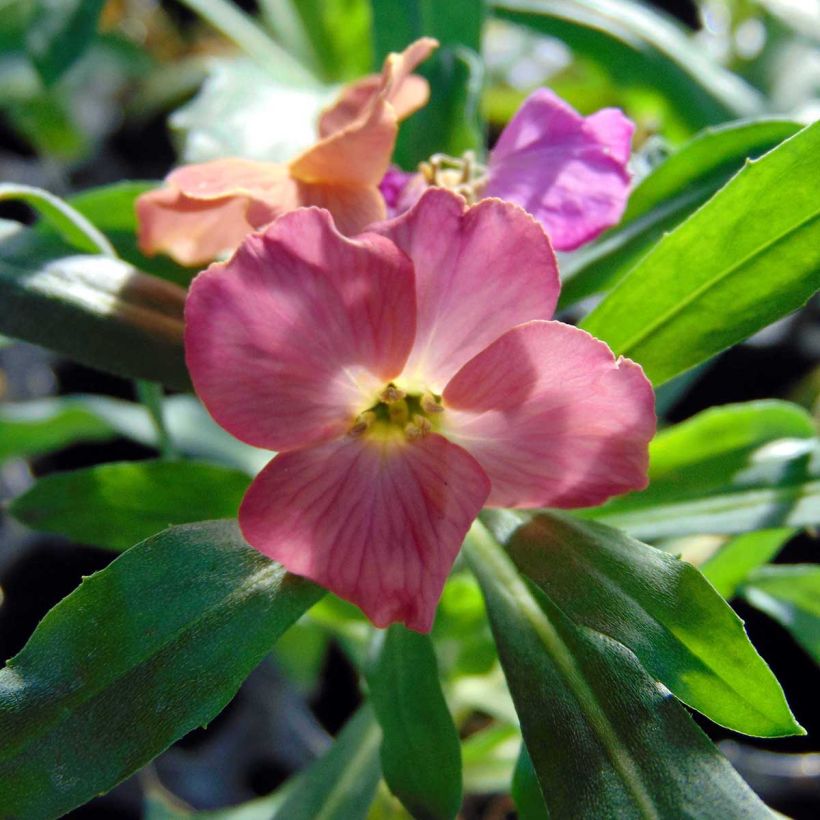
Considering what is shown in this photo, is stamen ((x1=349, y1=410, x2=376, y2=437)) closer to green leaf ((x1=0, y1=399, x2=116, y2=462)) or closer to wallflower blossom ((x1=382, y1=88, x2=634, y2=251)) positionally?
wallflower blossom ((x1=382, y1=88, x2=634, y2=251))

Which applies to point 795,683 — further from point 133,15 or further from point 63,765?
point 133,15

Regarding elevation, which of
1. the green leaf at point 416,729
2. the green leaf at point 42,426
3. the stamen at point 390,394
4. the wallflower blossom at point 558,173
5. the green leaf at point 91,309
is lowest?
the green leaf at point 42,426

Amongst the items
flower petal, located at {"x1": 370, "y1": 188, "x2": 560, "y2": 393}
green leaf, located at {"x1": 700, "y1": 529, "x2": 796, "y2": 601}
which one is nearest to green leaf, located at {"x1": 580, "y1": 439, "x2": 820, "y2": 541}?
green leaf, located at {"x1": 700, "y1": 529, "x2": 796, "y2": 601}

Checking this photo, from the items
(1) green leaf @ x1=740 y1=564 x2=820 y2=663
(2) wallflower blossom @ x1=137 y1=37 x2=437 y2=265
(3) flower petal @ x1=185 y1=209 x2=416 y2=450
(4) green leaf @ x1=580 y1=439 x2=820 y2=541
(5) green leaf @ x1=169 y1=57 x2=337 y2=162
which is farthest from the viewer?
(5) green leaf @ x1=169 y1=57 x2=337 y2=162

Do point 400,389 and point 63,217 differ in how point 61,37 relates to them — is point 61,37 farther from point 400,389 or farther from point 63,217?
point 400,389

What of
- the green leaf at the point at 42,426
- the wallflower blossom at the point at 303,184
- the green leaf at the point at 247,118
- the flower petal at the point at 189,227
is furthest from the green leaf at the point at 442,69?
the green leaf at the point at 42,426

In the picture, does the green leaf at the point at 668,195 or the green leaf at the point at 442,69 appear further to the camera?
the green leaf at the point at 442,69

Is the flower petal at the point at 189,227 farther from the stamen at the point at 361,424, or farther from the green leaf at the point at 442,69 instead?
the green leaf at the point at 442,69

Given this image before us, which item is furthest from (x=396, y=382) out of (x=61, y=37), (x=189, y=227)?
(x=61, y=37)
